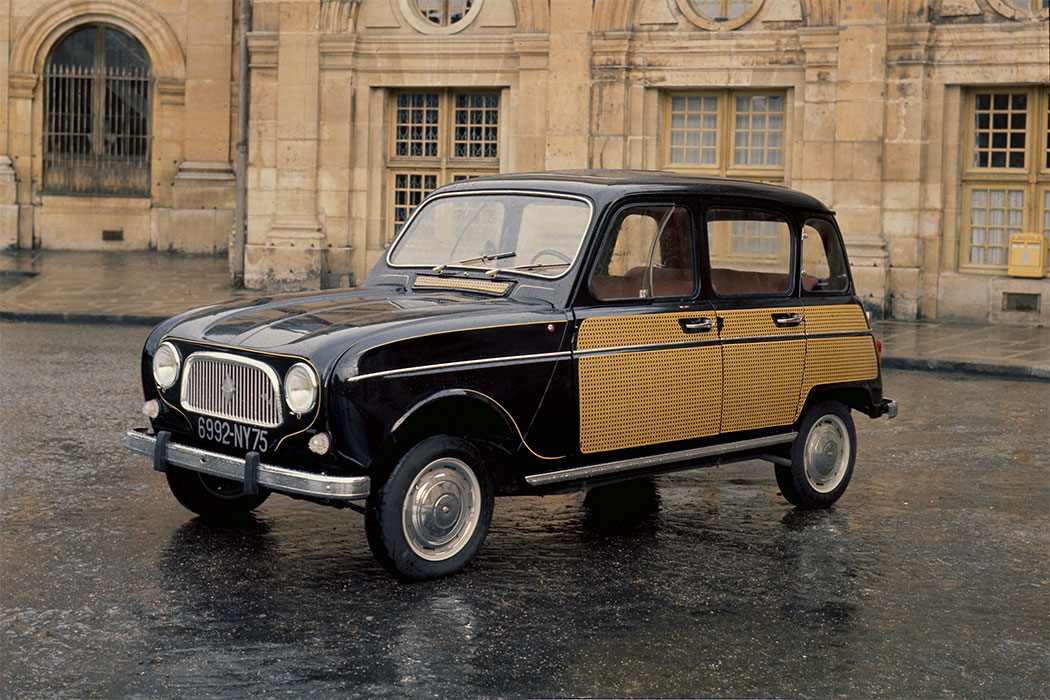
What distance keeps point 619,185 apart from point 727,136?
13.6 m

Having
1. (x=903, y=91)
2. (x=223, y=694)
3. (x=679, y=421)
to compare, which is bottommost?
(x=223, y=694)

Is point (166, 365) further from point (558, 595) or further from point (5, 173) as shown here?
Answer: point (5, 173)

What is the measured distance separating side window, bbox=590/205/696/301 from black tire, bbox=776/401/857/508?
1.16 metres

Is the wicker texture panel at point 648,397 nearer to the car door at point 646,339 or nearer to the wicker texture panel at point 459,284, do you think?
the car door at point 646,339

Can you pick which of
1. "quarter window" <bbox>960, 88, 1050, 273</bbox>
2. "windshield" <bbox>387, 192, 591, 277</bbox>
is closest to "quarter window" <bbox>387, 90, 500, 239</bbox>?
"quarter window" <bbox>960, 88, 1050, 273</bbox>

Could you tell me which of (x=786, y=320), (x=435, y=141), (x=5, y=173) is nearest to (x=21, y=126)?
(x=5, y=173)

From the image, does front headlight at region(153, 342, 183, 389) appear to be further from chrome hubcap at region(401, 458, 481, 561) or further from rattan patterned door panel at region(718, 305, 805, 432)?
rattan patterned door panel at region(718, 305, 805, 432)

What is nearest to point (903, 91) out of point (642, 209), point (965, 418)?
point (965, 418)

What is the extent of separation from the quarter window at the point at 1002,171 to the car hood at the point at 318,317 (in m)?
13.9

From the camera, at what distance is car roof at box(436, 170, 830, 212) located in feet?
22.5

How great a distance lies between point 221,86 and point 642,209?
2410 centimetres

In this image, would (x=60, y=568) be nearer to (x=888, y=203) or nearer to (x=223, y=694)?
(x=223, y=694)

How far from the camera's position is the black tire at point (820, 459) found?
300 inches

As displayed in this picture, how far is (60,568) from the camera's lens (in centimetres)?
601
